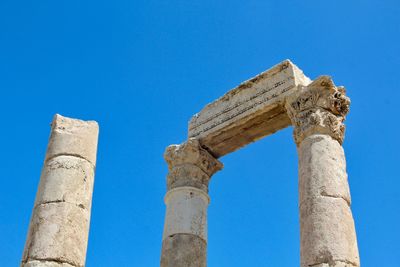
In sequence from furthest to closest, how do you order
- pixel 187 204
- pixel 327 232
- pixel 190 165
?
1. pixel 190 165
2. pixel 187 204
3. pixel 327 232

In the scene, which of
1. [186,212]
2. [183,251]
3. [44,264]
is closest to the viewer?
[44,264]

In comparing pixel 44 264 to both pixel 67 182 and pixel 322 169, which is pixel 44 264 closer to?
pixel 67 182

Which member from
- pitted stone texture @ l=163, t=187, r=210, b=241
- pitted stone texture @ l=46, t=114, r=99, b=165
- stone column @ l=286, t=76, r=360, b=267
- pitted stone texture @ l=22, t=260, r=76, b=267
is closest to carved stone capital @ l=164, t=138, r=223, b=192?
pitted stone texture @ l=163, t=187, r=210, b=241

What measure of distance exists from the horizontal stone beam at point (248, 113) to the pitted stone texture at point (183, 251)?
3.30m

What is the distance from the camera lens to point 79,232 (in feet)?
39.2

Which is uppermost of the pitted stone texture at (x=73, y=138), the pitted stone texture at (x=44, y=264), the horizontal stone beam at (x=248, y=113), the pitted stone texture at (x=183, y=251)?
the horizontal stone beam at (x=248, y=113)

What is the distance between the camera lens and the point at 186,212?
18.2 metres

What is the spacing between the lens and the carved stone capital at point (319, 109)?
51.7 feet

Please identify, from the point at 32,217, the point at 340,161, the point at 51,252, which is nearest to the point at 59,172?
the point at 32,217

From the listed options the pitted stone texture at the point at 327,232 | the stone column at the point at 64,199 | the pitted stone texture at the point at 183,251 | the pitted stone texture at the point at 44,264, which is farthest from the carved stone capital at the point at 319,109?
the pitted stone texture at the point at 44,264

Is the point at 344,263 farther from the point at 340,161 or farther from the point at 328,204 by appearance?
the point at 340,161

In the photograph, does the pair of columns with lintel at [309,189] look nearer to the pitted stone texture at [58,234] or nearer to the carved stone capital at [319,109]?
the carved stone capital at [319,109]

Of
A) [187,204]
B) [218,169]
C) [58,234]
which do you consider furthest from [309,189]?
[58,234]

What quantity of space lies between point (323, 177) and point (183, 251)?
495cm
